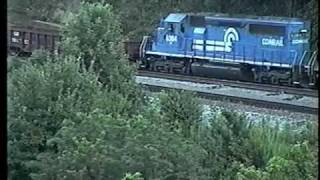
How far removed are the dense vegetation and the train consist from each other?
314 centimetres

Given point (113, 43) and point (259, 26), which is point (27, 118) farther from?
point (259, 26)

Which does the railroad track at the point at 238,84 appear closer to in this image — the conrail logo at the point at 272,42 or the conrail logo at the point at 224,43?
the conrail logo at the point at 224,43

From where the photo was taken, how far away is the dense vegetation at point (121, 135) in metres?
2.80

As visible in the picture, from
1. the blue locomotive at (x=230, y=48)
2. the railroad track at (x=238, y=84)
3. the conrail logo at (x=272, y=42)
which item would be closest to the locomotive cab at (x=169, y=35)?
the blue locomotive at (x=230, y=48)

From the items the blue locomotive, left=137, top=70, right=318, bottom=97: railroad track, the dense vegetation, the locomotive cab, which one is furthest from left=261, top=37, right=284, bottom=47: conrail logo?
the dense vegetation

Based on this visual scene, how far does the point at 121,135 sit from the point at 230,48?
211 inches

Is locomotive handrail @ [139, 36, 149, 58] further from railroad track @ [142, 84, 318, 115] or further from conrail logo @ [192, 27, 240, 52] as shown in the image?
railroad track @ [142, 84, 318, 115]

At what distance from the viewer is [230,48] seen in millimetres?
8273

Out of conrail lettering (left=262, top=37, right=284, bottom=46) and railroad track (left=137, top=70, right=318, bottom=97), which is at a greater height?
conrail lettering (left=262, top=37, right=284, bottom=46)

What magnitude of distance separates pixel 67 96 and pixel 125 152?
0.89m

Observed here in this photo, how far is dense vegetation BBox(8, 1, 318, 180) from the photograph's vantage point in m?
2.80

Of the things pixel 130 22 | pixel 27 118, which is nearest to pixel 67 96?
pixel 27 118

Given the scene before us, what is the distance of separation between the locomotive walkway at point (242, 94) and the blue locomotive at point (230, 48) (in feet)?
2.70

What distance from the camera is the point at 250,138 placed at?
3.71 m
